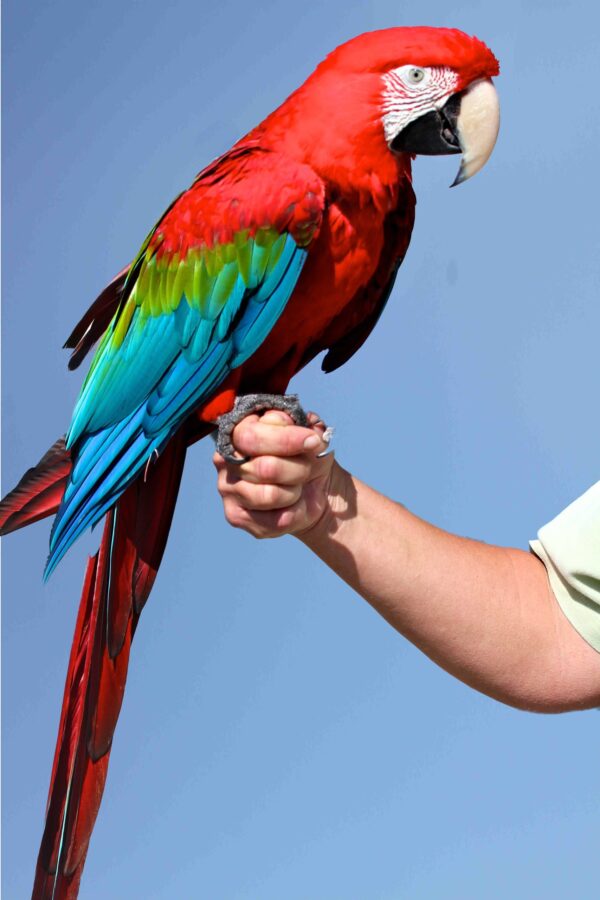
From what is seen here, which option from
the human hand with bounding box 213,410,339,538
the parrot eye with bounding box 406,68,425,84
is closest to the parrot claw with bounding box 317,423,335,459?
the human hand with bounding box 213,410,339,538

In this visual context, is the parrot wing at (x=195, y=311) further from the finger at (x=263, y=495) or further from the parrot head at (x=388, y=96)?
the finger at (x=263, y=495)

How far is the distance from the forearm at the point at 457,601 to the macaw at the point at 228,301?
0.58 feet

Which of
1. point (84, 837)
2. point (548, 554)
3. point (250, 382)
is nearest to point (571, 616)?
point (548, 554)

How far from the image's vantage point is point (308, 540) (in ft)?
2.72

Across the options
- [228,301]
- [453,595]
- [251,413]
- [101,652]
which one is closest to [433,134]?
[228,301]

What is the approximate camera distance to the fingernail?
27.9 inches

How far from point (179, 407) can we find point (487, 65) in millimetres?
524

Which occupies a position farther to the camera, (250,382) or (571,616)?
(250,382)

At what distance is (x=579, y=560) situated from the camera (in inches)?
32.8

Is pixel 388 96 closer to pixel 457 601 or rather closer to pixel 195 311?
pixel 195 311

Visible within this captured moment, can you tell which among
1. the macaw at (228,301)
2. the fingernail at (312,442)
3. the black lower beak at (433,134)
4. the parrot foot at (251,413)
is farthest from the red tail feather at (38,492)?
the black lower beak at (433,134)

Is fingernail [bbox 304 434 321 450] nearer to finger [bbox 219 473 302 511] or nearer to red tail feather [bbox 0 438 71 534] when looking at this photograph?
finger [bbox 219 473 302 511]

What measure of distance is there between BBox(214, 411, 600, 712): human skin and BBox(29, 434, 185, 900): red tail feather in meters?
0.22

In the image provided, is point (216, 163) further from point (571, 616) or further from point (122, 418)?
point (571, 616)
